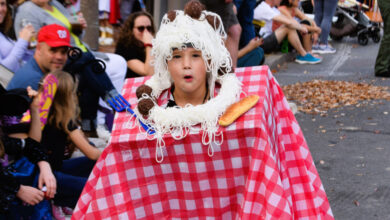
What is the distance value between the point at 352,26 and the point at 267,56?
3781mm

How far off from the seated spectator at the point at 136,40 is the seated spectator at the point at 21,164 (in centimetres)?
237

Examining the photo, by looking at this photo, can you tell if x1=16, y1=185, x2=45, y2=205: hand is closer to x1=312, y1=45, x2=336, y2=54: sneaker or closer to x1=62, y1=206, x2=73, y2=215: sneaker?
x1=62, y1=206, x2=73, y2=215: sneaker

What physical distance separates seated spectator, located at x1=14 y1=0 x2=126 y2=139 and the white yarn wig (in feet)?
6.29

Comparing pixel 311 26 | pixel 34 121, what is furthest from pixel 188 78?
pixel 311 26

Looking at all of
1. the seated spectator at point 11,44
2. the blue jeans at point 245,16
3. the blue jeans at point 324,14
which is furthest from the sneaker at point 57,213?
the blue jeans at point 324,14

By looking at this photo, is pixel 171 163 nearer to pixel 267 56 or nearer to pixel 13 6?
pixel 13 6

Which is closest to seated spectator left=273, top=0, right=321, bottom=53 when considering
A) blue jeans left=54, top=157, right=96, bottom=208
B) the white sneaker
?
the white sneaker

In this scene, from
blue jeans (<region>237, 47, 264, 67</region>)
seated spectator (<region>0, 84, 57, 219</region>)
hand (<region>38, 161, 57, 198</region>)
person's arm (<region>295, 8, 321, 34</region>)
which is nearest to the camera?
seated spectator (<region>0, 84, 57, 219</region>)

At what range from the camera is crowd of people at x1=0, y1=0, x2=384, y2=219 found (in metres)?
3.13

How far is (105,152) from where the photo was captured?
8.65ft

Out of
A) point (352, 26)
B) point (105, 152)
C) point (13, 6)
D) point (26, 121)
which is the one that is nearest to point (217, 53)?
point (105, 152)

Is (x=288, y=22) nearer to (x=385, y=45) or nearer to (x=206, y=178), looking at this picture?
(x=385, y=45)

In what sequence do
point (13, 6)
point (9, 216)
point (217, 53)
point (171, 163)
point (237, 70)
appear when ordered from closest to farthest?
point (171, 163), point (217, 53), point (237, 70), point (9, 216), point (13, 6)

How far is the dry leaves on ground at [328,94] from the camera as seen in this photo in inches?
280
